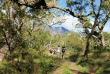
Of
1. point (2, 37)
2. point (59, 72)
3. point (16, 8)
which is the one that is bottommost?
point (59, 72)

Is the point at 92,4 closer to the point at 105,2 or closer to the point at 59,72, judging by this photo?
the point at 105,2

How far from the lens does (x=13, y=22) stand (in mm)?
6820

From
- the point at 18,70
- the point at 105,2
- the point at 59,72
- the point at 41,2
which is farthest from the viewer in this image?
the point at 105,2

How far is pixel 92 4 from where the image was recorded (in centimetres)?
1413

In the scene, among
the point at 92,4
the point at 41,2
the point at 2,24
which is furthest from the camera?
the point at 92,4

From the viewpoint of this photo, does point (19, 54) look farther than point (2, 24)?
Yes

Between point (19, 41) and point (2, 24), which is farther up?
point (2, 24)

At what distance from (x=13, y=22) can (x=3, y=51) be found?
184 cm

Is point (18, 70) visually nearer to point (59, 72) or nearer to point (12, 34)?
point (12, 34)

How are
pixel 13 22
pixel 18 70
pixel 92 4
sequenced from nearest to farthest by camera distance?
1. pixel 13 22
2. pixel 18 70
3. pixel 92 4

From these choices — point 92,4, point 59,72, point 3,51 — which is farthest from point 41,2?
point 92,4

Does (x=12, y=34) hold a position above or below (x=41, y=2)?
below

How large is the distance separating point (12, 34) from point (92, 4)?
10.8m

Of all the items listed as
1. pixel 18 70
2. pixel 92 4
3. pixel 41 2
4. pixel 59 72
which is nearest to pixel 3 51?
pixel 18 70
